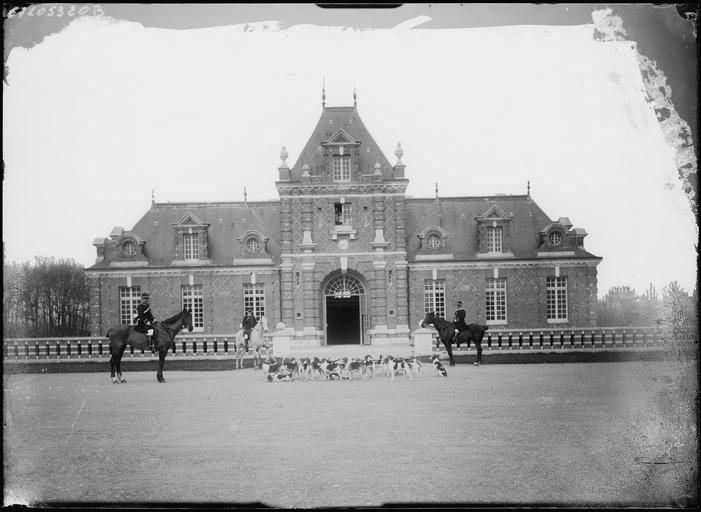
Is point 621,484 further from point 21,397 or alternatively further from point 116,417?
point 21,397

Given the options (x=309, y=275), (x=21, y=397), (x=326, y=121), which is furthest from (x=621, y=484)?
(x=309, y=275)

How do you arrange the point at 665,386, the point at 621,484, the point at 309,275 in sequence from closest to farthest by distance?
the point at 621,484 < the point at 665,386 < the point at 309,275

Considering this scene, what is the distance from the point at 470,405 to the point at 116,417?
19.2 feet

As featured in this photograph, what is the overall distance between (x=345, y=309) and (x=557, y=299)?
10.5 metres

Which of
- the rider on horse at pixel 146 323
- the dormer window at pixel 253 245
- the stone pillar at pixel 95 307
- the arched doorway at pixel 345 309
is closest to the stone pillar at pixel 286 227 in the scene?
the dormer window at pixel 253 245

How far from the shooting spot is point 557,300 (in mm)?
15250

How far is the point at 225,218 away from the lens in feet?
64.7

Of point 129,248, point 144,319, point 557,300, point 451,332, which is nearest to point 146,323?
point 144,319

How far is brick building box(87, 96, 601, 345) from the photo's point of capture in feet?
51.9

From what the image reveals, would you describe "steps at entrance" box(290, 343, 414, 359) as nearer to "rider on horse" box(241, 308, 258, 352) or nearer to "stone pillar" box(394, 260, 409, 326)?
"rider on horse" box(241, 308, 258, 352)

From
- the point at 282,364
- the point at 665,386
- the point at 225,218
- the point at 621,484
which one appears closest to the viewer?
the point at 621,484

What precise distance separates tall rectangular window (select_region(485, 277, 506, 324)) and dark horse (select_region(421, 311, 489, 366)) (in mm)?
1286

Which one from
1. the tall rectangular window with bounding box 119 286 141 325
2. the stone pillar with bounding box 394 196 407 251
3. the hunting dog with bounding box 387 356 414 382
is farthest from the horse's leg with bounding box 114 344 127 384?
the stone pillar with bounding box 394 196 407 251

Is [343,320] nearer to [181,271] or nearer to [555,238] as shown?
[181,271]
